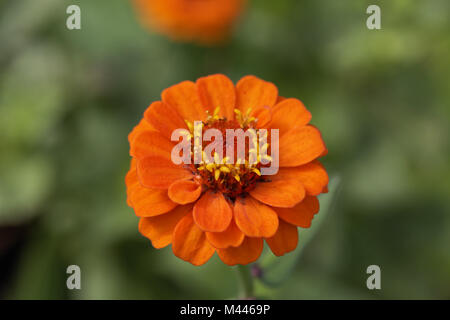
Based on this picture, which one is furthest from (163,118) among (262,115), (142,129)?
(262,115)

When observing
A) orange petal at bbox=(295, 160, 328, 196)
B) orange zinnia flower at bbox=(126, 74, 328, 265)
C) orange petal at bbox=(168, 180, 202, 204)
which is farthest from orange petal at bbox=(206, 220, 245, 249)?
orange petal at bbox=(295, 160, 328, 196)

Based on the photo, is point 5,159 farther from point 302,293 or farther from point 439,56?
point 439,56

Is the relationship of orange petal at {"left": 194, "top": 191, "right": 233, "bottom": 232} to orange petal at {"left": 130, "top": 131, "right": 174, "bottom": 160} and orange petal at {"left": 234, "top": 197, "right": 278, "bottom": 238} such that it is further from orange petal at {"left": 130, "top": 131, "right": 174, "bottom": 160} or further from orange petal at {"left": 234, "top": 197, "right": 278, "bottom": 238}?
orange petal at {"left": 130, "top": 131, "right": 174, "bottom": 160}

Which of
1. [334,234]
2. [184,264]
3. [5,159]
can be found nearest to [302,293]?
[334,234]

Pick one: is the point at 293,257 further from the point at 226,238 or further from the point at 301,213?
the point at 226,238

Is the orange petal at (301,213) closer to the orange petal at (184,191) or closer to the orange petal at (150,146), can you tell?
the orange petal at (184,191)
